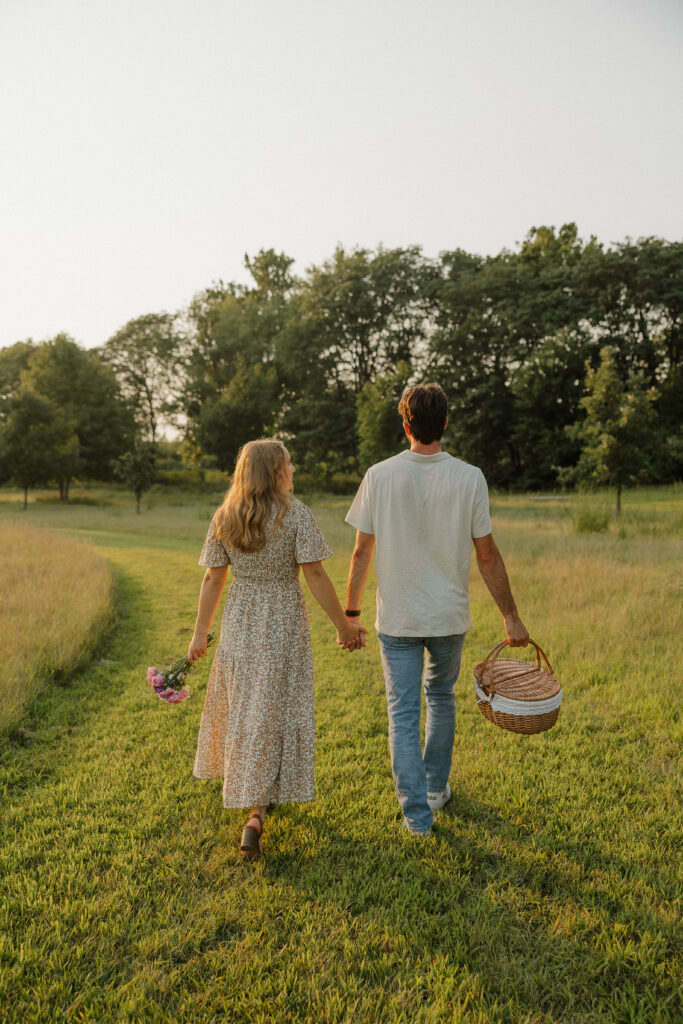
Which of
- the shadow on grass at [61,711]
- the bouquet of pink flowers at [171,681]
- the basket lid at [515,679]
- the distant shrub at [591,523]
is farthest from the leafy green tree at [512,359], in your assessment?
the bouquet of pink flowers at [171,681]

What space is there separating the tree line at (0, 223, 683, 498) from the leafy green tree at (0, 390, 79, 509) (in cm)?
9

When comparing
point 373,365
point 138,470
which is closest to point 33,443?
point 138,470

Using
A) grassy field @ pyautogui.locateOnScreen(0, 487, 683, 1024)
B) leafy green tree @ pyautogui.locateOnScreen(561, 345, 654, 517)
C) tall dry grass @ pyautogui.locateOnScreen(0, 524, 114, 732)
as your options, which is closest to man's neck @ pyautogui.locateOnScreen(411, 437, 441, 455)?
grassy field @ pyautogui.locateOnScreen(0, 487, 683, 1024)

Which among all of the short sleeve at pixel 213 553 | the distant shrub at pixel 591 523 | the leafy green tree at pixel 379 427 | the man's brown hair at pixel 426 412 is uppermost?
the leafy green tree at pixel 379 427

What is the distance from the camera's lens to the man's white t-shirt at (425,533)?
121 inches

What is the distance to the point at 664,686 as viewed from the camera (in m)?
5.22

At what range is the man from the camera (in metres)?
3.09

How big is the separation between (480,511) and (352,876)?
197 centimetres

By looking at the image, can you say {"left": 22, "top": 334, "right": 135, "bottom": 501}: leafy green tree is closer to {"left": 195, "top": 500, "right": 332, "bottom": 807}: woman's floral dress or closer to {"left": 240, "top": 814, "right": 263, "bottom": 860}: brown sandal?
{"left": 195, "top": 500, "right": 332, "bottom": 807}: woman's floral dress

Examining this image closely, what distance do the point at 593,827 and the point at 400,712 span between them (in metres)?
1.33

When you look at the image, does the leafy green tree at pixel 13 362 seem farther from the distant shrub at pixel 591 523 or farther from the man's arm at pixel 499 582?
the man's arm at pixel 499 582

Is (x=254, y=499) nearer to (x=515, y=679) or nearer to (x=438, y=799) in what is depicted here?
(x=515, y=679)

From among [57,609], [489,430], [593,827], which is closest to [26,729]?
[57,609]

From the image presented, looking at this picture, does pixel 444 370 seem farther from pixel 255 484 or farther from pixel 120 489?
pixel 255 484
